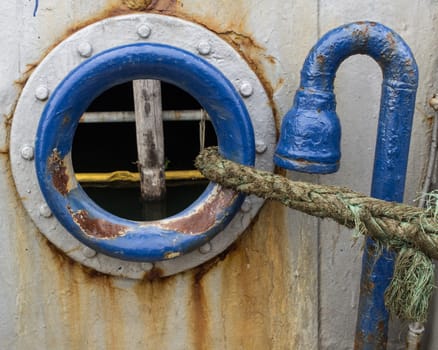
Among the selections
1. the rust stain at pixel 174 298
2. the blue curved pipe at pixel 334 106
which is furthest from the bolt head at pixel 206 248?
the blue curved pipe at pixel 334 106

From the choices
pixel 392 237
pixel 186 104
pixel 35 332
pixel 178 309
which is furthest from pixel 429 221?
pixel 186 104

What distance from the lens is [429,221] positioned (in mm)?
1162

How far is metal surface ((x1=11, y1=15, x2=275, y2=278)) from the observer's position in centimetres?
148

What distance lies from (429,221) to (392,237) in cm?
9

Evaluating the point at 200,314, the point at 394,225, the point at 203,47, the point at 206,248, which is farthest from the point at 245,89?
the point at 200,314

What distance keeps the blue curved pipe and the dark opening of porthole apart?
2125 millimetres

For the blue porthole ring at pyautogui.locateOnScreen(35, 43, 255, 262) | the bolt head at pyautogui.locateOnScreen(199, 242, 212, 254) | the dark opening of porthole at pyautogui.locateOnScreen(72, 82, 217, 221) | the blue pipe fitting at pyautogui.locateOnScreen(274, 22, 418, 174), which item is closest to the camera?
the blue pipe fitting at pyautogui.locateOnScreen(274, 22, 418, 174)

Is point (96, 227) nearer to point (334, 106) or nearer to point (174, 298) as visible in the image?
point (174, 298)

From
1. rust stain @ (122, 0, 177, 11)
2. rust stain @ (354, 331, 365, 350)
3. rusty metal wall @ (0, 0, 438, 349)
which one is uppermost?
rust stain @ (122, 0, 177, 11)

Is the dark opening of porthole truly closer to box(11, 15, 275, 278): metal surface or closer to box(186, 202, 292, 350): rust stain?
box(186, 202, 292, 350): rust stain

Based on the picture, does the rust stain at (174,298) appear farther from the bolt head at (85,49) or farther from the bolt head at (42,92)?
the bolt head at (85,49)

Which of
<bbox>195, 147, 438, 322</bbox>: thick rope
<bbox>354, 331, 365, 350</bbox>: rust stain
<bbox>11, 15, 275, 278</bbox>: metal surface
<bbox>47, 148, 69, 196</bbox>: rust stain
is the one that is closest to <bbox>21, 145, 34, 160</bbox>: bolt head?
<bbox>11, 15, 275, 278</bbox>: metal surface

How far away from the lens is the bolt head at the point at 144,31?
154cm

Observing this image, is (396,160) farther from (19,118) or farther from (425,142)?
(19,118)
